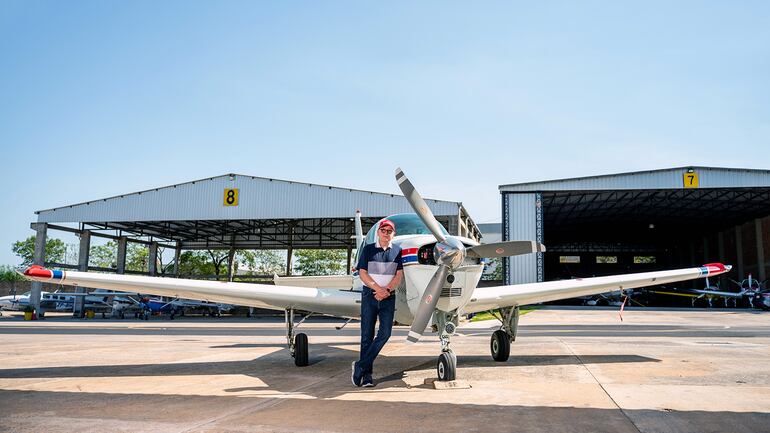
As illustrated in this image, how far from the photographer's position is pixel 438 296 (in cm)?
709

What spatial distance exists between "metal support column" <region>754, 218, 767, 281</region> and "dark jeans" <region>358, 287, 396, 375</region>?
57.5m

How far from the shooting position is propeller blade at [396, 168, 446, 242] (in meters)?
7.21

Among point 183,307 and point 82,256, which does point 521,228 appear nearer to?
point 183,307

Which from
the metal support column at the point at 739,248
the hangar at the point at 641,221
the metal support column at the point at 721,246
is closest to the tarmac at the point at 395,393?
the hangar at the point at 641,221

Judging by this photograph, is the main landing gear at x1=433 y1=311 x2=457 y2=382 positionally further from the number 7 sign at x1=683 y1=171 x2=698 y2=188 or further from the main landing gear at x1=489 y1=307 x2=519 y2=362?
the number 7 sign at x1=683 y1=171 x2=698 y2=188

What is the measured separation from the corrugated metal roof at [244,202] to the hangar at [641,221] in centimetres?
1216

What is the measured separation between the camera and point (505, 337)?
9.62m

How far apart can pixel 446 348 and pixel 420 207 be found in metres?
1.96

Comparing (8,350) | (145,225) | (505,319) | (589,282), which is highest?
(145,225)

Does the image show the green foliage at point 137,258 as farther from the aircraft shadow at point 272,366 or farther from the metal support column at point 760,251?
the aircraft shadow at point 272,366

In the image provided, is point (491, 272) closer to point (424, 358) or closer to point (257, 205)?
point (257, 205)

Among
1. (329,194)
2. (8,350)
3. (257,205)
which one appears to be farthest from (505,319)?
(257,205)

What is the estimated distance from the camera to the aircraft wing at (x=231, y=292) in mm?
8031

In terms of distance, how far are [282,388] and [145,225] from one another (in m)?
40.5
